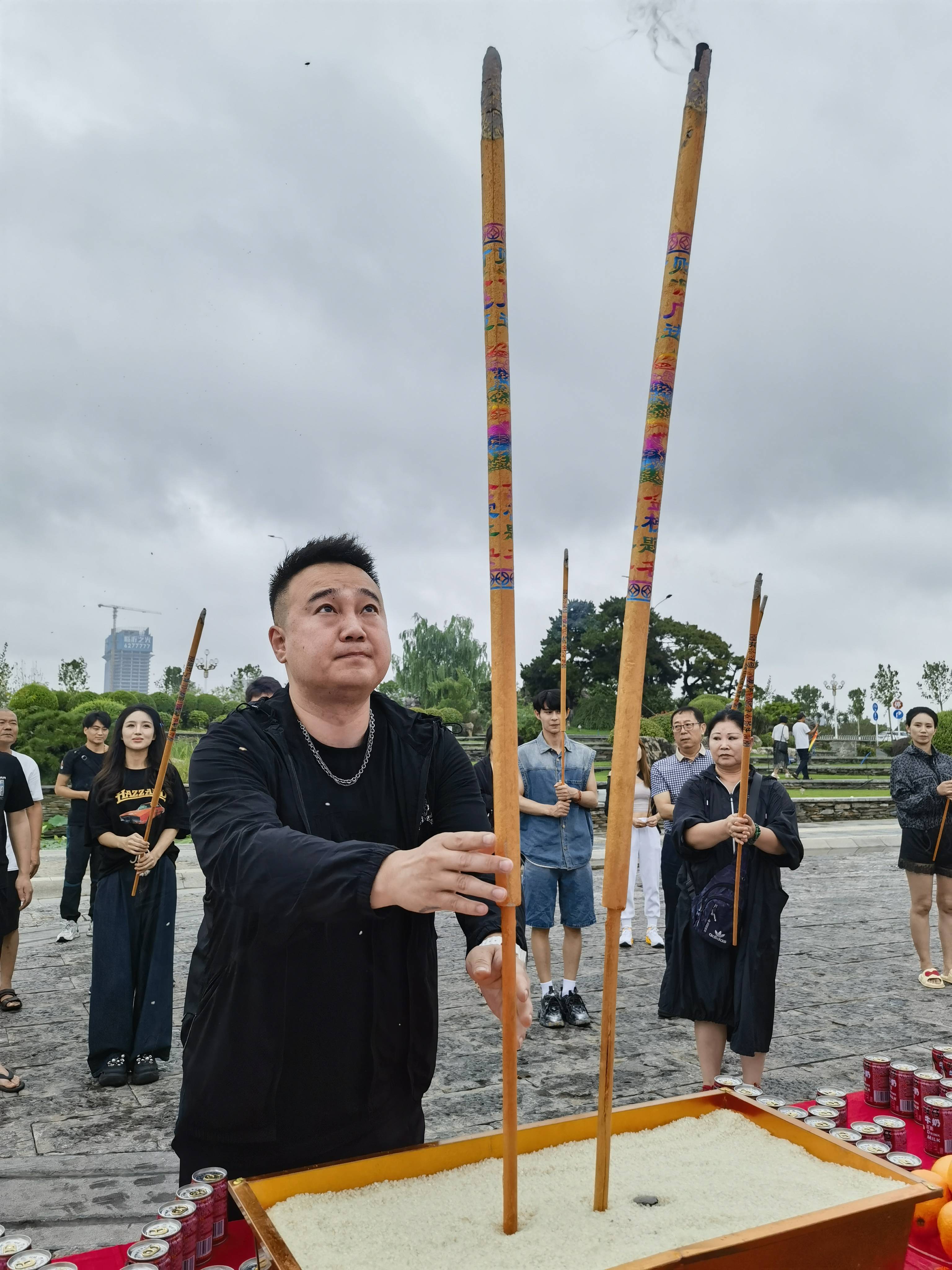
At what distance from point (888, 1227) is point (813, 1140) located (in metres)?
0.29

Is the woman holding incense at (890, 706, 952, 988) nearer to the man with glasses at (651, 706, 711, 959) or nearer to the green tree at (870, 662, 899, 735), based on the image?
the man with glasses at (651, 706, 711, 959)

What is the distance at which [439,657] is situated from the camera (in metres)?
45.6

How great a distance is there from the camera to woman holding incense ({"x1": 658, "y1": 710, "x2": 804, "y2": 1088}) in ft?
13.8

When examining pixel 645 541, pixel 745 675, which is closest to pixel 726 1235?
pixel 645 541

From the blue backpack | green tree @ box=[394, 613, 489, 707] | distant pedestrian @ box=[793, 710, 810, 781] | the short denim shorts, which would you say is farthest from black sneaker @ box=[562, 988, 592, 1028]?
green tree @ box=[394, 613, 489, 707]

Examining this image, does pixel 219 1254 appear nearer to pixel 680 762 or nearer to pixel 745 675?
pixel 745 675

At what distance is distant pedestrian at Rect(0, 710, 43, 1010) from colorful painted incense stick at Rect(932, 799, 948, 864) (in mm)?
6315

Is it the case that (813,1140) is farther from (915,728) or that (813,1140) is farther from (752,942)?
(915,728)

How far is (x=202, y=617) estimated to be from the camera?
420cm

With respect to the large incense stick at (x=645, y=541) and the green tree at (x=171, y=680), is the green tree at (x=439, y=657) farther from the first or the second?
the large incense stick at (x=645, y=541)

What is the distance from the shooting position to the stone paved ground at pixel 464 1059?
388 cm

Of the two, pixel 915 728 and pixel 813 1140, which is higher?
pixel 915 728

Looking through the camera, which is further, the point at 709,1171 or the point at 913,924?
the point at 913,924

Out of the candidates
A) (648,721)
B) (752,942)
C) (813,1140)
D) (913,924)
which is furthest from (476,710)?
(813,1140)
